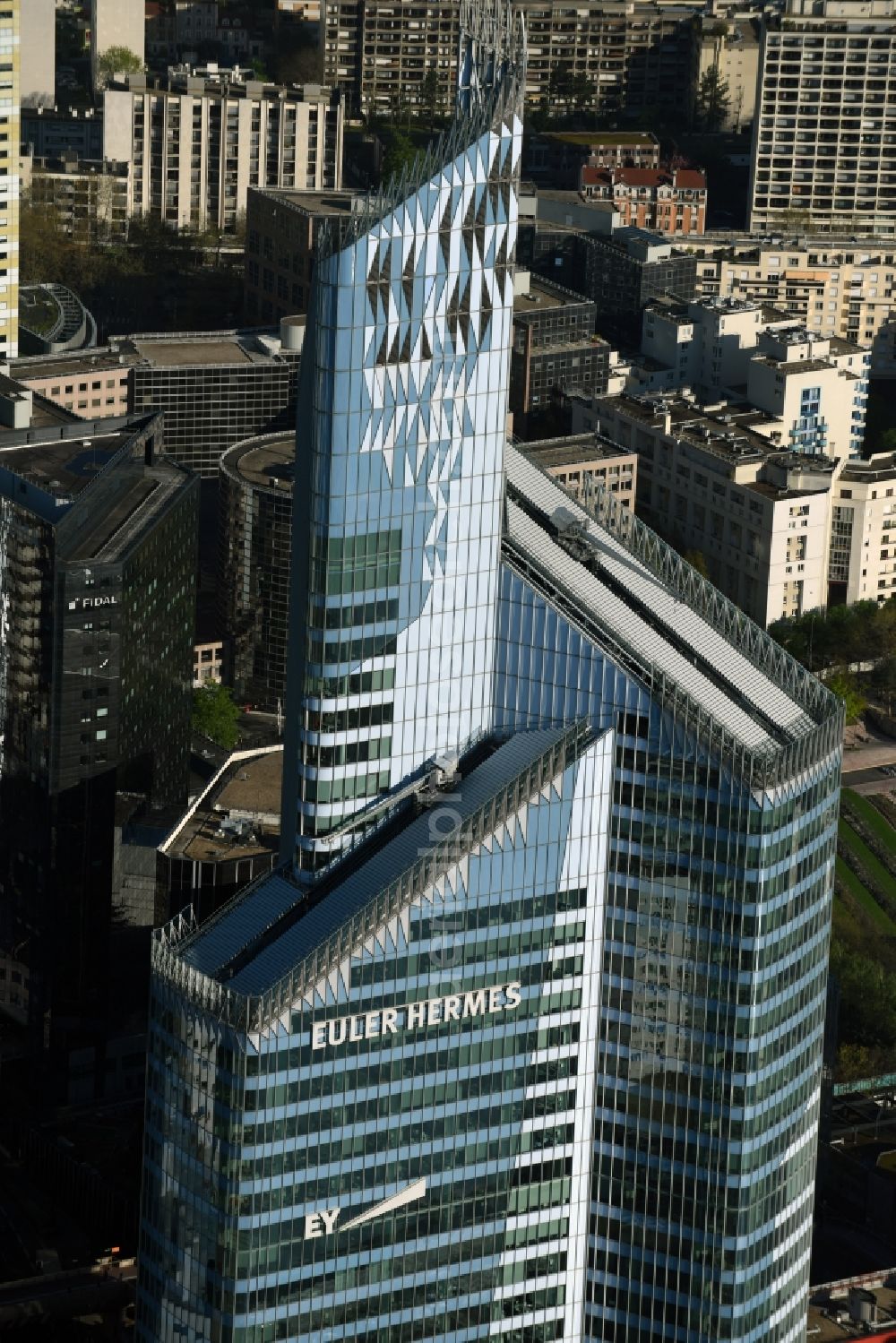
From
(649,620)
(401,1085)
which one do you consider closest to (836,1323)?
(401,1085)

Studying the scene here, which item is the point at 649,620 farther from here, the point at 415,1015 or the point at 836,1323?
the point at 836,1323

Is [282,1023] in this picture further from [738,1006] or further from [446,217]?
[446,217]

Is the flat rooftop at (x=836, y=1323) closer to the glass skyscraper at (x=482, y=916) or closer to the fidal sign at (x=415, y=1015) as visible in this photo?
the glass skyscraper at (x=482, y=916)

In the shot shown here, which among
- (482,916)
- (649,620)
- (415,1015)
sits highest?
(649,620)

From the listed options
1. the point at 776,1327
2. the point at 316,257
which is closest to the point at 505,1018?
the point at 776,1327

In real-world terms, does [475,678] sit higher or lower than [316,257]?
lower

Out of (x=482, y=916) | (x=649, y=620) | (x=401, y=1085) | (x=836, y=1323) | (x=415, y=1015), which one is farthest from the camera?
(x=836, y=1323)

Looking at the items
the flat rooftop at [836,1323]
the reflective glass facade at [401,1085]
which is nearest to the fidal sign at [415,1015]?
the reflective glass facade at [401,1085]

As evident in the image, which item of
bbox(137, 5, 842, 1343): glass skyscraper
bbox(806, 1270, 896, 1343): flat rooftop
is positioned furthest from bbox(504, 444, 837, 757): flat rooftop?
bbox(806, 1270, 896, 1343): flat rooftop

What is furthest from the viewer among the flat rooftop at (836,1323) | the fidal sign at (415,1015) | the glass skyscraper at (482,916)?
the flat rooftop at (836,1323)
